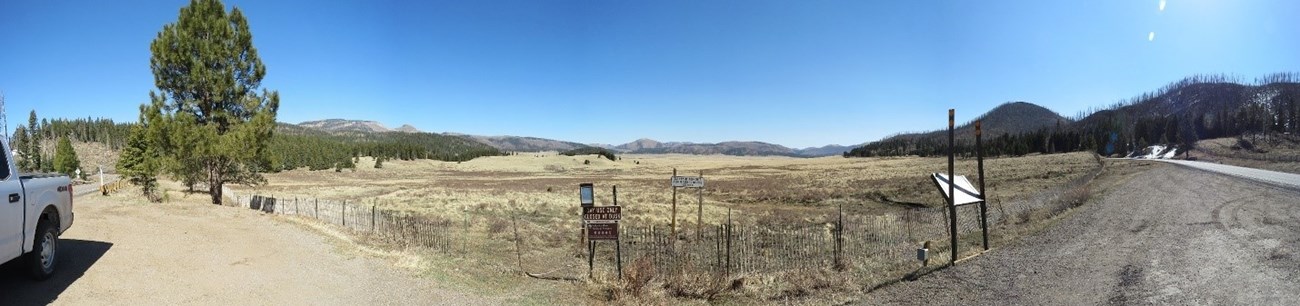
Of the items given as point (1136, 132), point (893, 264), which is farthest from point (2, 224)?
point (1136, 132)

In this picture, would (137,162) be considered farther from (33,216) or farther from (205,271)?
(33,216)

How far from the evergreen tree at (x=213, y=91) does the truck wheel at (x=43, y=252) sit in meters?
12.8

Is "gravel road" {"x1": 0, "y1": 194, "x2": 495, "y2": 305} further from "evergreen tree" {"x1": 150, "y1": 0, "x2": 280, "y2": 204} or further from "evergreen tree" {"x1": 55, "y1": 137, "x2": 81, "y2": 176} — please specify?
"evergreen tree" {"x1": 55, "y1": 137, "x2": 81, "y2": 176}

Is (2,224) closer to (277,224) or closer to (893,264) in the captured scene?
(277,224)

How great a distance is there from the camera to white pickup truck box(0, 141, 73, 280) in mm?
6414

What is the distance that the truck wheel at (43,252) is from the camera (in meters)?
7.56

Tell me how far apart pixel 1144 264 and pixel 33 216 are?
53.7 feet

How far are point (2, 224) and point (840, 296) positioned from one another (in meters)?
12.2

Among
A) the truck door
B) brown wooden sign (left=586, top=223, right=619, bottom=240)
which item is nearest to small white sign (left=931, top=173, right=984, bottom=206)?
brown wooden sign (left=586, top=223, right=619, bottom=240)

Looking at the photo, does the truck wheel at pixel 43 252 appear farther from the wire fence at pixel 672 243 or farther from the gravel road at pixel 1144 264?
the gravel road at pixel 1144 264

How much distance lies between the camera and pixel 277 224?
16078 millimetres

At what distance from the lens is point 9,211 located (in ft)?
21.0

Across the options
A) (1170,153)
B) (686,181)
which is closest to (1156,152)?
(1170,153)

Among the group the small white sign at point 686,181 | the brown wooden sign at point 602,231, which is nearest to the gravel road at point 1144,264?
the brown wooden sign at point 602,231
